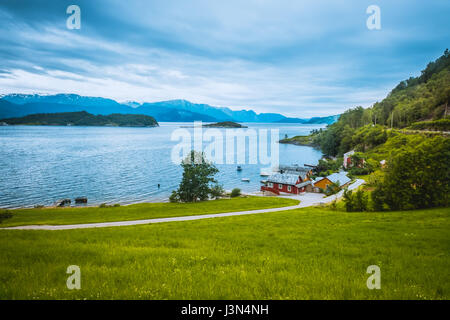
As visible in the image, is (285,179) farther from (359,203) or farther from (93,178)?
(93,178)

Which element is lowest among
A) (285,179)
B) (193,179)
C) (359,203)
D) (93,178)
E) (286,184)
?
(286,184)

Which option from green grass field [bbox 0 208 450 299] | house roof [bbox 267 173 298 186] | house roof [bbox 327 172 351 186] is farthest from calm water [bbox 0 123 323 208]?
green grass field [bbox 0 208 450 299]

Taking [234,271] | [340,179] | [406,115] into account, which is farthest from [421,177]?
[406,115]

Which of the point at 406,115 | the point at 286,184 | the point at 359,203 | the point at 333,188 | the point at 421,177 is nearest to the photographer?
the point at 421,177

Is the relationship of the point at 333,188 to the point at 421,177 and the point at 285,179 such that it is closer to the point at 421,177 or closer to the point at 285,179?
the point at 285,179

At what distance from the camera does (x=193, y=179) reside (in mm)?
51562

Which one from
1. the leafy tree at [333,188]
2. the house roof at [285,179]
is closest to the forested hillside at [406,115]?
the leafy tree at [333,188]

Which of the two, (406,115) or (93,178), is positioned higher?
(406,115)

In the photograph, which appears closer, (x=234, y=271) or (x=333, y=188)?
A: (x=234, y=271)

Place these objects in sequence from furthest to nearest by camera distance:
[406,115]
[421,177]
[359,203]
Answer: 1. [406,115]
2. [359,203]
3. [421,177]

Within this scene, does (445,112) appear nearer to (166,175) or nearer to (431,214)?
(431,214)
